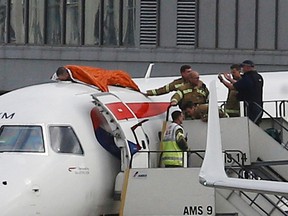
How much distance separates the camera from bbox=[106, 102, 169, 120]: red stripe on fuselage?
16.3 m

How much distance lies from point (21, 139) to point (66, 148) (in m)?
0.73

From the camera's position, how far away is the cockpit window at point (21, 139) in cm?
1538

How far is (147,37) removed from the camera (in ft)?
128

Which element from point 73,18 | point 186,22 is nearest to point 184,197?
point 186,22

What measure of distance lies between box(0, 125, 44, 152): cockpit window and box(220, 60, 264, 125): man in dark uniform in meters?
4.30

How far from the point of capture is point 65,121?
52.1ft

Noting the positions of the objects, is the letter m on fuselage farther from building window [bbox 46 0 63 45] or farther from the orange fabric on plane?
building window [bbox 46 0 63 45]

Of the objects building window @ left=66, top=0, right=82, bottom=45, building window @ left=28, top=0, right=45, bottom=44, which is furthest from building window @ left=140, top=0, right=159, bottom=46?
building window @ left=28, top=0, right=45, bottom=44

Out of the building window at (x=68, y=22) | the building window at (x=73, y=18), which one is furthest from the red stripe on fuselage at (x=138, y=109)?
the building window at (x=73, y=18)

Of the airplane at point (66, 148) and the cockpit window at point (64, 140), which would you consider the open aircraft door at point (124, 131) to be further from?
Answer: the cockpit window at point (64, 140)

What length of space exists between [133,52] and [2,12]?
18.7 feet

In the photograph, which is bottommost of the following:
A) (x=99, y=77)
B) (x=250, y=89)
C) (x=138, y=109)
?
(x=138, y=109)

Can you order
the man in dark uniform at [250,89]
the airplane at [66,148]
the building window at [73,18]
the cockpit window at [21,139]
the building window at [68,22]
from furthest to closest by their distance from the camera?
the building window at [73,18] < the building window at [68,22] < the man in dark uniform at [250,89] < the cockpit window at [21,139] < the airplane at [66,148]

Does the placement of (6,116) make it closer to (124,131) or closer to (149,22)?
(124,131)
